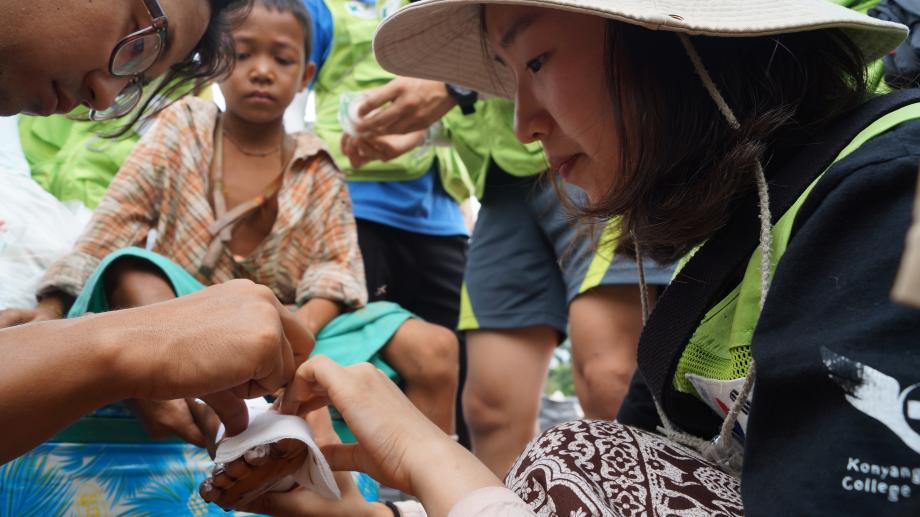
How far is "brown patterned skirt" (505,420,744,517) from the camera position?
1.02 meters

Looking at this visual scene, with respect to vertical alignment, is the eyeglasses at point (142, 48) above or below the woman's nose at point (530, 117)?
above

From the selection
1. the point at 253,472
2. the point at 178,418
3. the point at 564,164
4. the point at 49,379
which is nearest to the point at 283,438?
the point at 253,472

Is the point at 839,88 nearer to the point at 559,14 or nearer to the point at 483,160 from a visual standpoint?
the point at 559,14

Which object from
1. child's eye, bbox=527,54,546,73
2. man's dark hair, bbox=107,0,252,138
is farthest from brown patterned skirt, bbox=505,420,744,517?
man's dark hair, bbox=107,0,252,138

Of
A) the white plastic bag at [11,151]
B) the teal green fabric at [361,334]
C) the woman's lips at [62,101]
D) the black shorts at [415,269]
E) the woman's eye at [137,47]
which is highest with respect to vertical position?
the woman's eye at [137,47]

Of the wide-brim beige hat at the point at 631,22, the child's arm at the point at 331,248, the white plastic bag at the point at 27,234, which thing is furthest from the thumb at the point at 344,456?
the white plastic bag at the point at 27,234

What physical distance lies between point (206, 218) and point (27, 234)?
0.39m

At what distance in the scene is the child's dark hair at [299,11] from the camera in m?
2.27

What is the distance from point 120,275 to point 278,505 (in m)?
0.61

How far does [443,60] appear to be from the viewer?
5.10 feet

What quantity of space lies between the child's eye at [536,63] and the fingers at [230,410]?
0.62m

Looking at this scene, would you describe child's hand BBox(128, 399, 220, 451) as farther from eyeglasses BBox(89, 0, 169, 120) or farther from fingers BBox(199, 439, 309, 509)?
eyeglasses BBox(89, 0, 169, 120)

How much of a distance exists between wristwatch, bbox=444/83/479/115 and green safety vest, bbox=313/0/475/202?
15.2 inches

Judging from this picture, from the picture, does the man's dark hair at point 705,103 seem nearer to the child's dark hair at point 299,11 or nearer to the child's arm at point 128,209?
the child's arm at point 128,209
